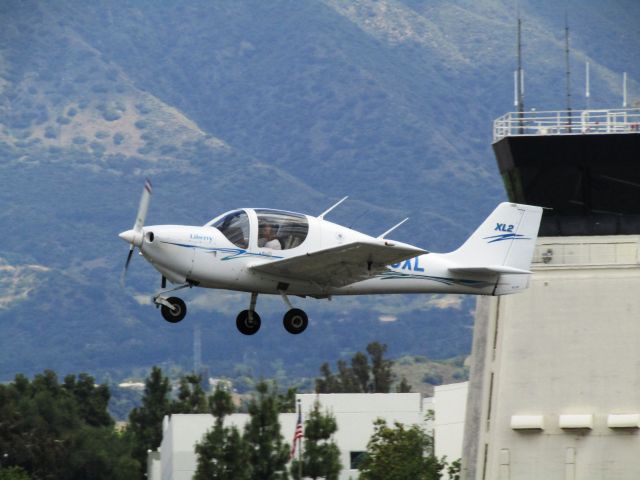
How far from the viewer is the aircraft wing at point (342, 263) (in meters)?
27.8

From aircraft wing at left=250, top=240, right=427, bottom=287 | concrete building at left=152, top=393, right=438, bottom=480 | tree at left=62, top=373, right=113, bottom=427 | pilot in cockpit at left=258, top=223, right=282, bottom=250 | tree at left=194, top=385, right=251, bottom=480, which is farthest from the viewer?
tree at left=62, top=373, right=113, bottom=427

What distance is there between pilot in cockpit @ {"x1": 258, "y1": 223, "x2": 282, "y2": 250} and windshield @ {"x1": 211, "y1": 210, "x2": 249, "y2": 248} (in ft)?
0.97

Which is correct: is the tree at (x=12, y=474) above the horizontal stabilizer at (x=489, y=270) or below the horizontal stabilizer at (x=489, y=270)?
below

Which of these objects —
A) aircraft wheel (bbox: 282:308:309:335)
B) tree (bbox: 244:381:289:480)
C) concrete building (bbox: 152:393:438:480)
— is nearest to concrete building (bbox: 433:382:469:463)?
concrete building (bbox: 152:393:438:480)

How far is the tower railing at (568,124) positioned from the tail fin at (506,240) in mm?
4857

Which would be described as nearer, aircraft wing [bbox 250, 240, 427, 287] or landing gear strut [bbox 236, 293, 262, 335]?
aircraft wing [bbox 250, 240, 427, 287]

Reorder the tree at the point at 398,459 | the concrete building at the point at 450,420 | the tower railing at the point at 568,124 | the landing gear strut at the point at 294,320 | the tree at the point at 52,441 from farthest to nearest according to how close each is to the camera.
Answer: the tree at the point at 52,441 → the concrete building at the point at 450,420 → the tree at the point at 398,459 → the tower railing at the point at 568,124 → the landing gear strut at the point at 294,320

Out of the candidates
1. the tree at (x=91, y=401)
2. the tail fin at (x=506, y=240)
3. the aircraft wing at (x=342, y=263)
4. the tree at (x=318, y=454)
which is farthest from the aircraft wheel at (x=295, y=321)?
the tree at (x=91, y=401)

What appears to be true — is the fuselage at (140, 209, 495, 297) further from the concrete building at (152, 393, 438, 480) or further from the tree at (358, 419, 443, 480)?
the concrete building at (152, 393, 438, 480)

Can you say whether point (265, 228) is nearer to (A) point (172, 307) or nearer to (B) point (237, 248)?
(B) point (237, 248)

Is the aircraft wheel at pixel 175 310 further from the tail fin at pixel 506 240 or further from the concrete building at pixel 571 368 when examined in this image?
the concrete building at pixel 571 368

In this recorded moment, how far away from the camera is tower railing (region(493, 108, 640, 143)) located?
3797 centimetres

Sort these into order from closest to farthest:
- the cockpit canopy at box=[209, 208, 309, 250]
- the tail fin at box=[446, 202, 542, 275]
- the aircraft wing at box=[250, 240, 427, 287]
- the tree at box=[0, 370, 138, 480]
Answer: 1. the aircraft wing at box=[250, 240, 427, 287]
2. the cockpit canopy at box=[209, 208, 309, 250]
3. the tail fin at box=[446, 202, 542, 275]
4. the tree at box=[0, 370, 138, 480]

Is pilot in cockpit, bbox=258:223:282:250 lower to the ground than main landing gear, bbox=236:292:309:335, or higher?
higher
